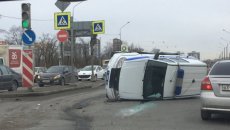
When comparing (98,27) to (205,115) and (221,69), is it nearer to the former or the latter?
(221,69)

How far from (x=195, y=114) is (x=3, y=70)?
1265 centimetres

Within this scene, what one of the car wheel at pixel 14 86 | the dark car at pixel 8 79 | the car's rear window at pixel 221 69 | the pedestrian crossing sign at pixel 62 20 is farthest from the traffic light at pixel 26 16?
the car's rear window at pixel 221 69

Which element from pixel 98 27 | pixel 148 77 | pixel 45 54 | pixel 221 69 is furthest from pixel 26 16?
pixel 45 54

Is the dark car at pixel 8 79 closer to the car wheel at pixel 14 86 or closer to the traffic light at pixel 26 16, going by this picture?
the car wheel at pixel 14 86

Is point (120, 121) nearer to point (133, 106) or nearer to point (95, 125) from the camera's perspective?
point (95, 125)

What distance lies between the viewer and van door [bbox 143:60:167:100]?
54.9ft

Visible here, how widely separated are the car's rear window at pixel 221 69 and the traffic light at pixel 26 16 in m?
10.0

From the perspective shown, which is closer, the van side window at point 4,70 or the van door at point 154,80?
the van door at point 154,80

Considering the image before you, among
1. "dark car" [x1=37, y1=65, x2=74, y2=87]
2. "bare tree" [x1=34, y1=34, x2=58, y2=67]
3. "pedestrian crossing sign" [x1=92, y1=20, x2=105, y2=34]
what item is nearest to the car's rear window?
"dark car" [x1=37, y1=65, x2=74, y2=87]

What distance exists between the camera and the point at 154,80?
55.3 feet

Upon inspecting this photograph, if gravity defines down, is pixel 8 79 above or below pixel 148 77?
below

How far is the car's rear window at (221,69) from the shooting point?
1125cm

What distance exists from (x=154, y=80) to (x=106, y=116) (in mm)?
4454

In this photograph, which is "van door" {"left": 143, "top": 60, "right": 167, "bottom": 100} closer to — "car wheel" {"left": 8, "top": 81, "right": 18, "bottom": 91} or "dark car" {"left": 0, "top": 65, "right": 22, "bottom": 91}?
"dark car" {"left": 0, "top": 65, "right": 22, "bottom": 91}
